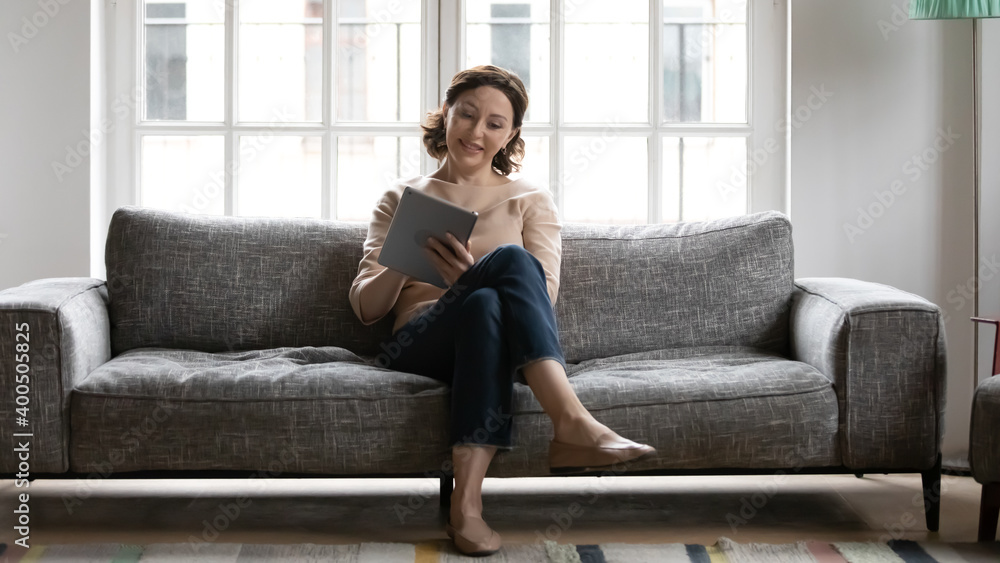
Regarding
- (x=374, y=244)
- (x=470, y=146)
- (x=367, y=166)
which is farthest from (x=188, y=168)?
(x=470, y=146)

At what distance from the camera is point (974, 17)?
248cm

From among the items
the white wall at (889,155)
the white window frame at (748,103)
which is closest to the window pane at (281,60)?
the white window frame at (748,103)

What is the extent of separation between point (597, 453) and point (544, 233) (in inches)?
28.1

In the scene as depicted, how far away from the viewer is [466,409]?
1.84 m

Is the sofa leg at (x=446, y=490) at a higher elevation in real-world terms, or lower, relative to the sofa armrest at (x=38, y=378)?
lower

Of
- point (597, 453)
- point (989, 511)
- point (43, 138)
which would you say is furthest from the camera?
point (43, 138)

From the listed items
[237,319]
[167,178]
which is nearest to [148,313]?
[237,319]

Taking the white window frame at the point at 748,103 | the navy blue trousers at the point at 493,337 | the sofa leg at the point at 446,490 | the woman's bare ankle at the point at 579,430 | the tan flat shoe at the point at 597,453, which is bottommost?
the sofa leg at the point at 446,490

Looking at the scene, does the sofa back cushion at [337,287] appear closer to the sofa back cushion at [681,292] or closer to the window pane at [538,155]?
the sofa back cushion at [681,292]

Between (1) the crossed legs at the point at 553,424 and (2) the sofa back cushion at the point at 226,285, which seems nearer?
(1) the crossed legs at the point at 553,424

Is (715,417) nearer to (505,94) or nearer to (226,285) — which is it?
(505,94)

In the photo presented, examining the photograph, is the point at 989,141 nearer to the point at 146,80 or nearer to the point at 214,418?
the point at 214,418

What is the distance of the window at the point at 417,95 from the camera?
304 cm

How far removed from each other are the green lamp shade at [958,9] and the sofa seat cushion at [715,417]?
1.18 m
